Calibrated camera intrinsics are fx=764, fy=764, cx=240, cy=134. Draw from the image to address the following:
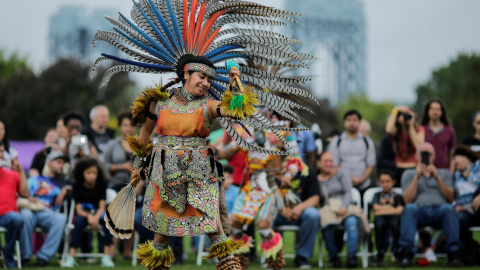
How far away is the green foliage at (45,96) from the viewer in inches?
1628

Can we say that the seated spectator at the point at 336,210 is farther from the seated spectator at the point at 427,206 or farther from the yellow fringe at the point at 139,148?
the yellow fringe at the point at 139,148

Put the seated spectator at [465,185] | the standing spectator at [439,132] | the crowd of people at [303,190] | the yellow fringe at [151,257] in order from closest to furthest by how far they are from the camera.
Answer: the yellow fringe at [151,257], the crowd of people at [303,190], the seated spectator at [465,185], the standing spectator at [439,132]

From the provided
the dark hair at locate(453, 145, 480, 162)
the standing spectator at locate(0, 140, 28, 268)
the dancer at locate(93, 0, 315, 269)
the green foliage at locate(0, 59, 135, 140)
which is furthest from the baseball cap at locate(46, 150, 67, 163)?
the green foliage at locate(0, 59, 135, 140)

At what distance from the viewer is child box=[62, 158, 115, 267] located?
10.1 m

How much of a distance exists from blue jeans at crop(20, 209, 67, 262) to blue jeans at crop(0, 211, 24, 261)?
0.23 metres

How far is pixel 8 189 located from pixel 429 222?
5330 millimetres

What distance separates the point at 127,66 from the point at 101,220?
4.03 m

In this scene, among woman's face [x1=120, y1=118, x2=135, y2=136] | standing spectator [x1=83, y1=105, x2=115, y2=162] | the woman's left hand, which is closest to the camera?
the woman's left hand

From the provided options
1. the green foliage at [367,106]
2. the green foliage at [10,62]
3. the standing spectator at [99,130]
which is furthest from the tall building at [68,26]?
the standing spectator at [99,130]

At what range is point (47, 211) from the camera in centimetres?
998

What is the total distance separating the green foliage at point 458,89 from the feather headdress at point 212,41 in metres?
39.3

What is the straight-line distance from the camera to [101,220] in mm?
10156

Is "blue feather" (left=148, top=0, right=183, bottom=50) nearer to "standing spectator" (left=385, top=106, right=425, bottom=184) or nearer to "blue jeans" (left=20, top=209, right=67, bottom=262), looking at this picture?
"blue jeans" (left=20, top=209, right=67, bottom=262)

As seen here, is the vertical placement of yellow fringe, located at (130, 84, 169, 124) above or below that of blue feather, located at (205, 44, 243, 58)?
below
